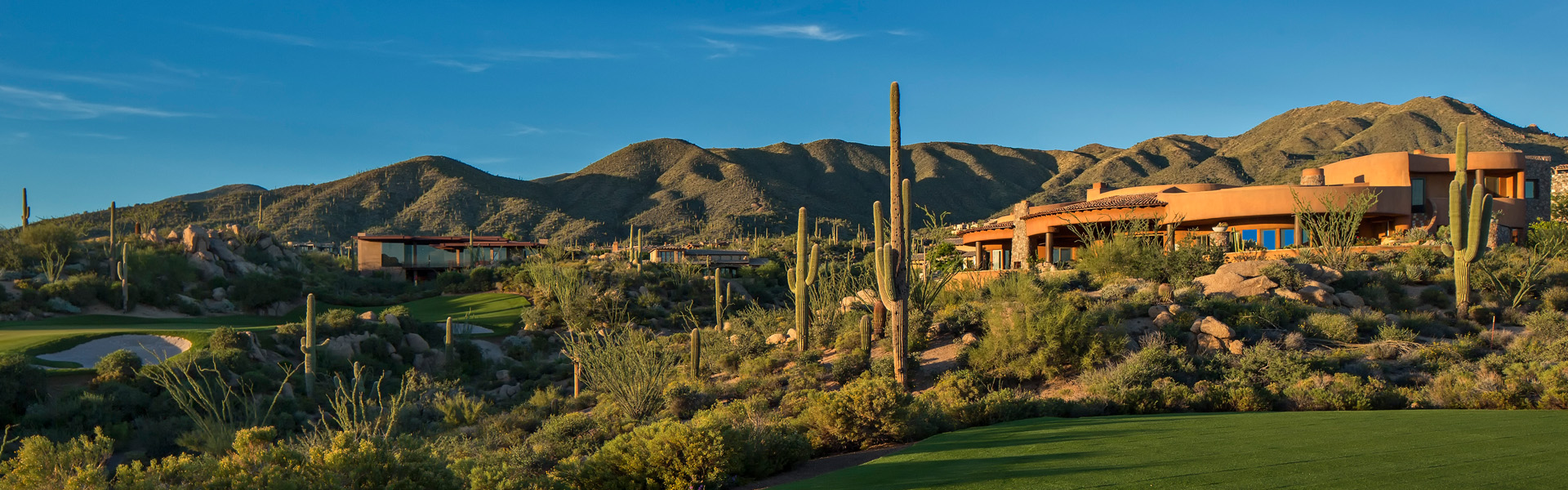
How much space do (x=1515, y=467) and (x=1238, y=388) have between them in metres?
6.81

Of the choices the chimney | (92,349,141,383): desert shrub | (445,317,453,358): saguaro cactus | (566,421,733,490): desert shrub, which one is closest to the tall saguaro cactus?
(566,421,733,490): desert shrub

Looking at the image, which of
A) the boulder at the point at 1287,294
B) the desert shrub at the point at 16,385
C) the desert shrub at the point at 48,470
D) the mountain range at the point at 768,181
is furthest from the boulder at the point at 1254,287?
the mountain range at the point at 768,181

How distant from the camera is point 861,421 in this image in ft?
36.9

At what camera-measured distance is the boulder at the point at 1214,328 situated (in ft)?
57.2

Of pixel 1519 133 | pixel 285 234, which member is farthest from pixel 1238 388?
pixel 1519 133

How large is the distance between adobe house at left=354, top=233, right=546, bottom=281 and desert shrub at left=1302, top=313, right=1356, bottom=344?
150 feet

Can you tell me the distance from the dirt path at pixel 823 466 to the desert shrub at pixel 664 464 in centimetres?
47

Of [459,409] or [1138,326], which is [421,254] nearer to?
[459,409]

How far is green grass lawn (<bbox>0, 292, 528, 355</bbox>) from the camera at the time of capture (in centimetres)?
2327

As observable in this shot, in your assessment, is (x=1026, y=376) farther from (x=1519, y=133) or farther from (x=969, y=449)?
(x=1519, y=133)

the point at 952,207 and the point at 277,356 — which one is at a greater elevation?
the point at 952,207

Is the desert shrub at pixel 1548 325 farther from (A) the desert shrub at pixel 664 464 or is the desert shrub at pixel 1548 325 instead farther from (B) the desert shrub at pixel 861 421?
(A) the desert shrub at pixel 664 464

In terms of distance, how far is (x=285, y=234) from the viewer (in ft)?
251

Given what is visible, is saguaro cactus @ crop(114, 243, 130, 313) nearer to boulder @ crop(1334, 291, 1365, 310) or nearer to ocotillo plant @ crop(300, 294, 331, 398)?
ocotillo plant @ crop(300, 294, 331, 398)
